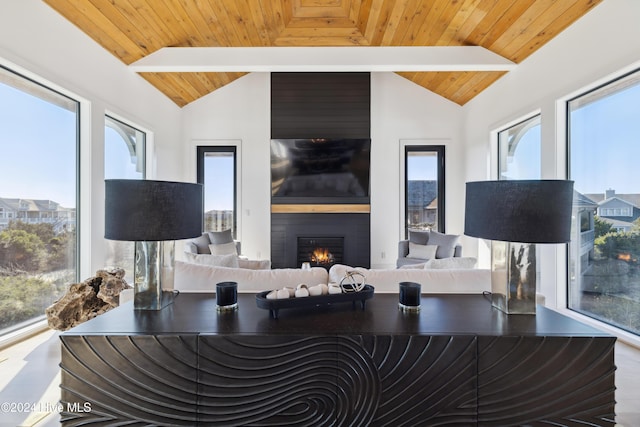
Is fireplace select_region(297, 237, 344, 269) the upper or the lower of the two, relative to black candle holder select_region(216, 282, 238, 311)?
lower

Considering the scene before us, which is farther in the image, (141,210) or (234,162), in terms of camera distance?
(234,162)

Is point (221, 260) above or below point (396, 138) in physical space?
below

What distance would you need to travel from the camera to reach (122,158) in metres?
3.78

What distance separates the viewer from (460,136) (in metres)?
5.17

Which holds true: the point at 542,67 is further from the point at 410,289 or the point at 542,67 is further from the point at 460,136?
the point at 410,289

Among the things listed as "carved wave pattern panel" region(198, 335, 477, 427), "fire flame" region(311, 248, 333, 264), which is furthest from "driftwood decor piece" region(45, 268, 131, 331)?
"fire flame" region(311, 248, 333, 264)

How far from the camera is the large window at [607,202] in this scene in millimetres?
2412

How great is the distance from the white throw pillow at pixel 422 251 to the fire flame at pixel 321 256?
1306 millimetres

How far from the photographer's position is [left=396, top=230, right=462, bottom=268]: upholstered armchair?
4.09 metres

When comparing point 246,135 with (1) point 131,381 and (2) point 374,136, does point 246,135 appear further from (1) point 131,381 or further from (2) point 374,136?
(1) point 131,381

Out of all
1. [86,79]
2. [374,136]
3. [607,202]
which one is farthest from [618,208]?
[86,79]

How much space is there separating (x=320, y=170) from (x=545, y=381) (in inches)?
163

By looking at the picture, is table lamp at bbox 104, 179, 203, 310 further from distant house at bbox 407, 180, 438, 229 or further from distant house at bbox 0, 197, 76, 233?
distant house at bbox 407, 180, 438, 229

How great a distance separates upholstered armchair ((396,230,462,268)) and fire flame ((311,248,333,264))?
1.18 m
